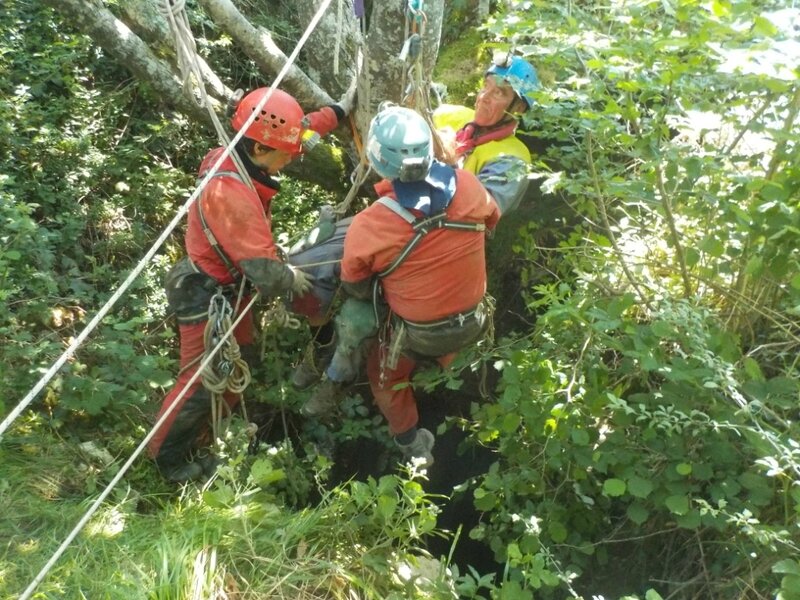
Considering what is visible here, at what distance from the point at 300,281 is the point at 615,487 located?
1739mm

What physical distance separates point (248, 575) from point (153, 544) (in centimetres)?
40

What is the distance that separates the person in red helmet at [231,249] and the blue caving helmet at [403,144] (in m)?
0.54

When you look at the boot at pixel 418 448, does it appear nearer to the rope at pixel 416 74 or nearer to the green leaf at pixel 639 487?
the green leaf at pixel 639 487

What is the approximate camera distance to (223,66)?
21.8 feet

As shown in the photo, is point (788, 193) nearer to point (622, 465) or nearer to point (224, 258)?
point (622, 465)

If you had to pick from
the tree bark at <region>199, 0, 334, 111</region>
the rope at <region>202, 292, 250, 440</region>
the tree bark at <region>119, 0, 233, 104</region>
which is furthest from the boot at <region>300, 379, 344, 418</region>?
the tree bark at <region>119, 0, 233, 104</region>

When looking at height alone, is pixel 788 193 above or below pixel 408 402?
above

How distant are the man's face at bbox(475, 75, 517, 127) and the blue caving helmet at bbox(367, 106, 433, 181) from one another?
807mm

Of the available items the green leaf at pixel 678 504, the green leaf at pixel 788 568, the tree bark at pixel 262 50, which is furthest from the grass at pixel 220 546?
the tree bark at pixel 262 50

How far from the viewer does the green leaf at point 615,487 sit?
122 inches

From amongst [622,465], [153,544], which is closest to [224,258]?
[153,544]

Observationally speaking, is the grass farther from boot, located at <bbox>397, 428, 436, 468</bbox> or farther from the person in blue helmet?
the person in blue helmet

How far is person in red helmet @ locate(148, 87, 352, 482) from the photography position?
374 cm

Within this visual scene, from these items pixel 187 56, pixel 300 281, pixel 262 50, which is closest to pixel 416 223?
pixel 300 281
